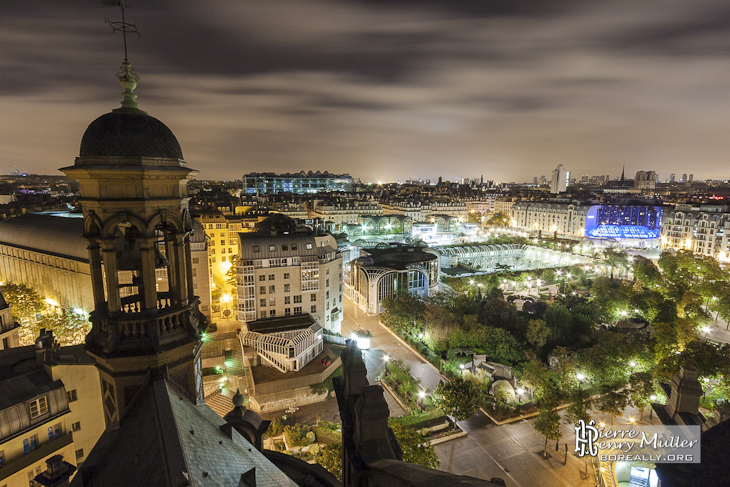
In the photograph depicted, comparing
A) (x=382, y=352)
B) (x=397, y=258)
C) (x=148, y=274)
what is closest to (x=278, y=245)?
(x=382, y=352)

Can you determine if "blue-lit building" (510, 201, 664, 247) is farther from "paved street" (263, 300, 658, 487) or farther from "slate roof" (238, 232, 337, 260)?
"slate roof" (238, 232, 337, 260)

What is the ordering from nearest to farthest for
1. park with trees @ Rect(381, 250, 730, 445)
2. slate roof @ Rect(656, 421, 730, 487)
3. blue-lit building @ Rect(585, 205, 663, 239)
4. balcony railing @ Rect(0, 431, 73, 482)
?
slate roof @ Rect(656, 421, 730, 487), balcony railing @ Rect(0, 431, 73, 482), park with trees @ Rect(381, 250, 730, 445), blue-lit building @ Rect(585, 205, 663, 239)

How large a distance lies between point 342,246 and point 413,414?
44.8m

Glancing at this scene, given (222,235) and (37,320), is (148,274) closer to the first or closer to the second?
(37,320)

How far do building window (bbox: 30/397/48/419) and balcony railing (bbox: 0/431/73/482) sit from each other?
67.7 inches

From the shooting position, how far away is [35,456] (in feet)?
68.0

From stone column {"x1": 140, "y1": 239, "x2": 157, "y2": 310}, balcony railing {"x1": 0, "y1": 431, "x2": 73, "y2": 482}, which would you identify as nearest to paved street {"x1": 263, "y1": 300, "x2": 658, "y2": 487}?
balcony railing {"x1": 0, "y1": 431, "x2": 73, "y2": 482}

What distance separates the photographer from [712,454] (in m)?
9.61

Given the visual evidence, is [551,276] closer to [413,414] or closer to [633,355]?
[633,355]

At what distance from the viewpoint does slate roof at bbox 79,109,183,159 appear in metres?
9.03

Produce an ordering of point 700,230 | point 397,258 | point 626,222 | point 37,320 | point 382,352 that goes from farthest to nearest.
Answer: point 626,222 < point 700,230 < point 397,258 < point 37,320 < point 382,352

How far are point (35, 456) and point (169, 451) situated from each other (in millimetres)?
20954

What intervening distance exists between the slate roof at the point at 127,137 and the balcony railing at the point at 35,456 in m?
20.1

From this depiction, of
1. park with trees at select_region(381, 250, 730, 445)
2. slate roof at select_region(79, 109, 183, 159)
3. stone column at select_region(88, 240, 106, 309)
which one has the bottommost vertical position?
park with trees at select_region(381, 250, 730, 445)
